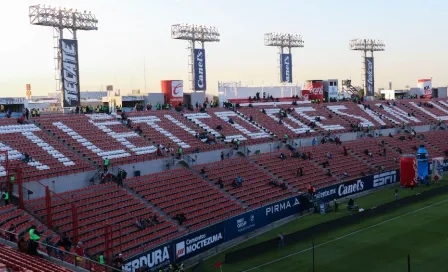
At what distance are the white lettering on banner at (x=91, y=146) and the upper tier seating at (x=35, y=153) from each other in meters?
1.71

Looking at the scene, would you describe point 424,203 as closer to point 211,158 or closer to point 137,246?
point 211,158

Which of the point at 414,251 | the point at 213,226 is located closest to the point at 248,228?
the point at 213,226

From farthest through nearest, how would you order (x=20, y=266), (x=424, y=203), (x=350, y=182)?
(x=350, y=182)
(x=424, y=203)
(x=20, y=266)

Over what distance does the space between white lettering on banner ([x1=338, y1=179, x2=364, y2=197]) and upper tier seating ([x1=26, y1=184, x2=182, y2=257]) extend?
55.7 ft

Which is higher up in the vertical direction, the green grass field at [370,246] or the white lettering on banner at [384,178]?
the white lettering on banner at [384,178]

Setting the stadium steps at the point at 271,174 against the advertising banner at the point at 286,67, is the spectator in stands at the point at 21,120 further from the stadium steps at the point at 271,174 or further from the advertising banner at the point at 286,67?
the advertising banner at the point at 286,67

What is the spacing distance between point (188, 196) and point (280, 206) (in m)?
6.36

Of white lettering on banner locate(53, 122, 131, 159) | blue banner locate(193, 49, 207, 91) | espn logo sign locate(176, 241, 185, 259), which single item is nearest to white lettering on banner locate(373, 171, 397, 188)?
white lettering on banner locate(53, 122, 131, 159)

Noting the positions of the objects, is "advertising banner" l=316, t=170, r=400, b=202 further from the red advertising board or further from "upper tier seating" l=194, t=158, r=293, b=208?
the red advertising board

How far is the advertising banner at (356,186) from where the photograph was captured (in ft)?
129

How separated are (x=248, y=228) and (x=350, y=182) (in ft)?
44.6

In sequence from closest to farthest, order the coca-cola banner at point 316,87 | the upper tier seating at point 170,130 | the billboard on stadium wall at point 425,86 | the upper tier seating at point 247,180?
1. the upper tier seating at point 247,180
2. the upper tier seating at point 170,130
3. the coca-cola banner at point 316,87
4. the billboard on stadium wall at point 425,86

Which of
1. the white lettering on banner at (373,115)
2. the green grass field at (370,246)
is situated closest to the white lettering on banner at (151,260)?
the green grass field at (370,246)

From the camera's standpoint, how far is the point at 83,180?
105ft
